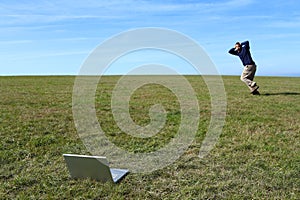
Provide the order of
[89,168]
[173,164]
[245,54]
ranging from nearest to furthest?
[89,168] → [173,164] → [245,54]

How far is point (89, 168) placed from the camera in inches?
166

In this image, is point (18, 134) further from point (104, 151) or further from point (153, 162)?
point (153, 162)

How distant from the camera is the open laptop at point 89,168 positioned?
4.11m

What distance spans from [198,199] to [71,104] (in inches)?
315

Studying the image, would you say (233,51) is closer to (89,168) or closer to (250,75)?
(250,75)

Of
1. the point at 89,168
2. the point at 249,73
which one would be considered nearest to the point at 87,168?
the point at 89,168

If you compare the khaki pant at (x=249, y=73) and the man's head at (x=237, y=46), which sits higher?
the man's head at (x=237, y=46)

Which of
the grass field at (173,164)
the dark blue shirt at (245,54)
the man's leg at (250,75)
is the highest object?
the dark blue shirt at (245,54)

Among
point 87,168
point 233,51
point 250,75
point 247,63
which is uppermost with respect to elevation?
point 233,51

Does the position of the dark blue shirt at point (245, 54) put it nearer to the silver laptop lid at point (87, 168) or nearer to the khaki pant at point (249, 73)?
the khaki pant at point (249, 73)

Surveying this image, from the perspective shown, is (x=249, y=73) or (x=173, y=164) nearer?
(x=173, y=164)

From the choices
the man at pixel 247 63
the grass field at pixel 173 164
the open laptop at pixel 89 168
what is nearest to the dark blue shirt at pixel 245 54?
the man at pixel 247 63

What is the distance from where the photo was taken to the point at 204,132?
6.94 meters

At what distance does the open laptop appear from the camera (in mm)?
4109
